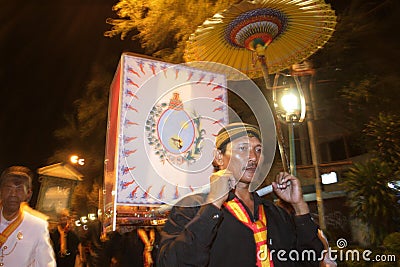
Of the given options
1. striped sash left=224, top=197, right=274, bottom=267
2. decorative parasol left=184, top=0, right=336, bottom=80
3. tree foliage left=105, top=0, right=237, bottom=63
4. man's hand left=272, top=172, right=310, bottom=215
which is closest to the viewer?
striped sash left=224, top=197, right=274, bottom=267

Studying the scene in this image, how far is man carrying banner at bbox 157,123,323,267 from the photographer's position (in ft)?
5.98

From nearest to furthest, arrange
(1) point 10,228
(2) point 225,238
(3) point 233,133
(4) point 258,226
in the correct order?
(2) point 225,238 → (4) point 258,226 → (3) point 233,133 → (1) point 10,228

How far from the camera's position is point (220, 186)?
5.91ft

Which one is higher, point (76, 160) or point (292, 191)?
point (76, 160)

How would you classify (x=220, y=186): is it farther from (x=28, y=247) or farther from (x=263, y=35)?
(x=28, y=247)

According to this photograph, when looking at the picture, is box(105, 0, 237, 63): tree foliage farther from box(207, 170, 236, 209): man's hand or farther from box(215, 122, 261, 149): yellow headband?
box(207, 170, 236, 209): man's hand

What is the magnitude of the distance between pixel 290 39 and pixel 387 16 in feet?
17.2

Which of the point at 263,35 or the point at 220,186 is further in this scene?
the point at 263,35

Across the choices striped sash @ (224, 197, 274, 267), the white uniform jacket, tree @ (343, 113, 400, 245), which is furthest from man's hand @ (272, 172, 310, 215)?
tree @ (343, 113, 400, 245)

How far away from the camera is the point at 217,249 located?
80.9 inches

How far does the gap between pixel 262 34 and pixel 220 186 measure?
51.8 inches

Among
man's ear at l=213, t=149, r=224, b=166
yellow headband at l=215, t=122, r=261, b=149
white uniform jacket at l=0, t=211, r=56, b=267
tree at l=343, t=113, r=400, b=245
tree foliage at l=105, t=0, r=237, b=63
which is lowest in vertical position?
white uniform jacket at l=0, t=211, r=56, b=267

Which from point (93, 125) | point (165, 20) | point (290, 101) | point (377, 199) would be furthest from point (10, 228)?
point (377, 199)

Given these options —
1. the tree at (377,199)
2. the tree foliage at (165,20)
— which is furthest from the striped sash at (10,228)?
the tree at (377,199)
